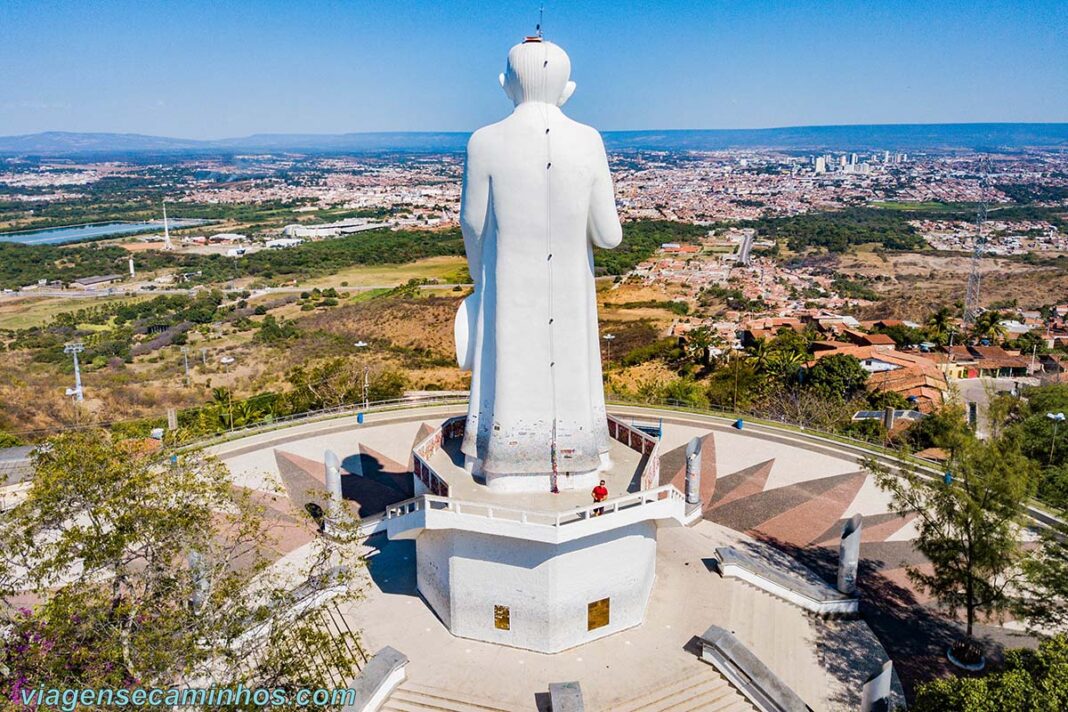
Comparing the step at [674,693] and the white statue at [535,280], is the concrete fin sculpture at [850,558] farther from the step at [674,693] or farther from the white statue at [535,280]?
the white statue at [535,280]

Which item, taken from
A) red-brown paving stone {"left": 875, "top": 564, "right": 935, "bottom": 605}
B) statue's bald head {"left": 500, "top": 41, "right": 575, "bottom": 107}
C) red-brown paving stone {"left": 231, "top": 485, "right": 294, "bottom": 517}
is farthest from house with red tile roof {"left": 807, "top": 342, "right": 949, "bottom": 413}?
statue's bald head {"left": 500, "top": 41, "right": 575, "bottom": 107}

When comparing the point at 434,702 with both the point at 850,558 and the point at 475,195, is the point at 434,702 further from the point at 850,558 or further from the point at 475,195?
the point at 850,558

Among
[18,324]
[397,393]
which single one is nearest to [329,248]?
[18,324]

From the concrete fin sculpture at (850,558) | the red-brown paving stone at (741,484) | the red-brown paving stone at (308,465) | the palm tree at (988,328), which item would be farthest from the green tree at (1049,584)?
the palm tree at (988,328)

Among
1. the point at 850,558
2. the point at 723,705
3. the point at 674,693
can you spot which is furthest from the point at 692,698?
the point at 850,558

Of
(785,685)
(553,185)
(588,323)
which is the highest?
(553,185)

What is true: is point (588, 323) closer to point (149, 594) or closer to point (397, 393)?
point (149, 594)

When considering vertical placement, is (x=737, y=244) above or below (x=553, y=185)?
below
